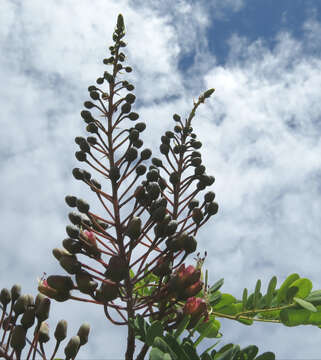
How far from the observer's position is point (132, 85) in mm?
3877

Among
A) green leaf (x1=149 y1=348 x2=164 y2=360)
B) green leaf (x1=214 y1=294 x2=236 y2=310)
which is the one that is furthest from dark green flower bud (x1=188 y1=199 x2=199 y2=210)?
green leaf (x1=149 y1=348 x2=164 y2=360)

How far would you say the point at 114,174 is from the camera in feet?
10.2

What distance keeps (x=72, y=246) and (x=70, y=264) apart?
0.11 meters

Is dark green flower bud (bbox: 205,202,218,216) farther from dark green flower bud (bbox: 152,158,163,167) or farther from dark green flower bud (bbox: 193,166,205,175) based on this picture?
dark green flower bud (bbox: 152,158,163,167)

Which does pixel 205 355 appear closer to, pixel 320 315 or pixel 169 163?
pixel 320 315

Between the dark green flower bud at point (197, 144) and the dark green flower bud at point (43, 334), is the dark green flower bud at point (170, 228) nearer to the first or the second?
the dark green flower bud at point (43, 334)

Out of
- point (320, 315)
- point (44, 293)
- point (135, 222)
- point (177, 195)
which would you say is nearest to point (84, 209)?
point (135, 222)

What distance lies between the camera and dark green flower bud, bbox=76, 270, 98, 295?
2.72 metres

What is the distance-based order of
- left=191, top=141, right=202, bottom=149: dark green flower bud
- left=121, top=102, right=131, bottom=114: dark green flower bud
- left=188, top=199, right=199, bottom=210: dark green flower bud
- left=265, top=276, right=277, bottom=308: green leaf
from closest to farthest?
left=265, top=276, right=277, bottom=308: green leaf
left=188, top=199, right=199, bottom=210: dark green flower bud
left=121, top=102, right=131, bottom=114: dark green flower bud
left=191, top=141, right=202, bottom=149: dark green flower bud

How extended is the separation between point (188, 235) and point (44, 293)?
38.7 inches

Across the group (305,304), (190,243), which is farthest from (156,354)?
(305,304)

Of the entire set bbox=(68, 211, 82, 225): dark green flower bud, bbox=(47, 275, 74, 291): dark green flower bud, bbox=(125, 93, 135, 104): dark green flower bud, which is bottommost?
bbox=(47, 275, 74, 291): dark green flower bud

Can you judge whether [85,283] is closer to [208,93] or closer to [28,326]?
[28,326]

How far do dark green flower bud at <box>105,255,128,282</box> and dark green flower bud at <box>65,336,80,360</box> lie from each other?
39cm
